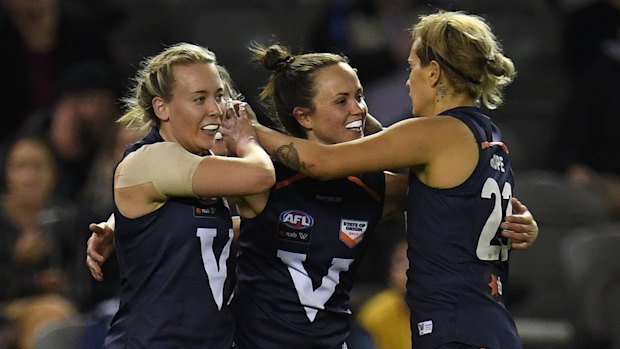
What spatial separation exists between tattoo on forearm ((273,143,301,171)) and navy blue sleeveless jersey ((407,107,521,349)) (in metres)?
0.42

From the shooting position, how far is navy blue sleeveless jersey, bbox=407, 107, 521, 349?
15.3ft

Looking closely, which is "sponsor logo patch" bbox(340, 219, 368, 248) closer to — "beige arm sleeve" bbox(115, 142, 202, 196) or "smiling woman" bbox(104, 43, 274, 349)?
"smiling woman" bbox(104, 43, 274, 349)

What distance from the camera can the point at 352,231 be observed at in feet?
16.1

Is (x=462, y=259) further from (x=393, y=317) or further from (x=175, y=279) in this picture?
(x=393, y=317)

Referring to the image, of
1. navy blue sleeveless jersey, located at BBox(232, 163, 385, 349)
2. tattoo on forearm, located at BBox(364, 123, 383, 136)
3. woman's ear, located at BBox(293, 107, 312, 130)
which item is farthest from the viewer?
tattoo on forearm, located at BBox(364, 123, 383, 136)

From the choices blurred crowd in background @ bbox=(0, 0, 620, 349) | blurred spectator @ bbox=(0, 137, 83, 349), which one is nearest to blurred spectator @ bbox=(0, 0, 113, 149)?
blurred crowd in background @ bbox=(0, 0, 620, 349)

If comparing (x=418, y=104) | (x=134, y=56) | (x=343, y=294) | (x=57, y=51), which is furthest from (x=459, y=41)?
(x=134, y=56)

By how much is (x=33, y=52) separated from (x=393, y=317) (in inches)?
122

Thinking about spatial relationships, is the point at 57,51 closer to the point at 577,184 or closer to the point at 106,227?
the point at 577,184

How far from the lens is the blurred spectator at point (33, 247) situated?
7277 millimetres

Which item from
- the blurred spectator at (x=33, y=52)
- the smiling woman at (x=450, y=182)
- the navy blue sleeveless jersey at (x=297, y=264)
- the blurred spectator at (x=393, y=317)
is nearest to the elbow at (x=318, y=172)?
the smiling woman at (x=450, y=182)

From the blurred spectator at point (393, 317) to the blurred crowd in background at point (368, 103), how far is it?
2 cm

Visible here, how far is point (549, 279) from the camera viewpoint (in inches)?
332

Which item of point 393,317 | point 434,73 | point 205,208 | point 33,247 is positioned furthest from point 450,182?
point 33,247
